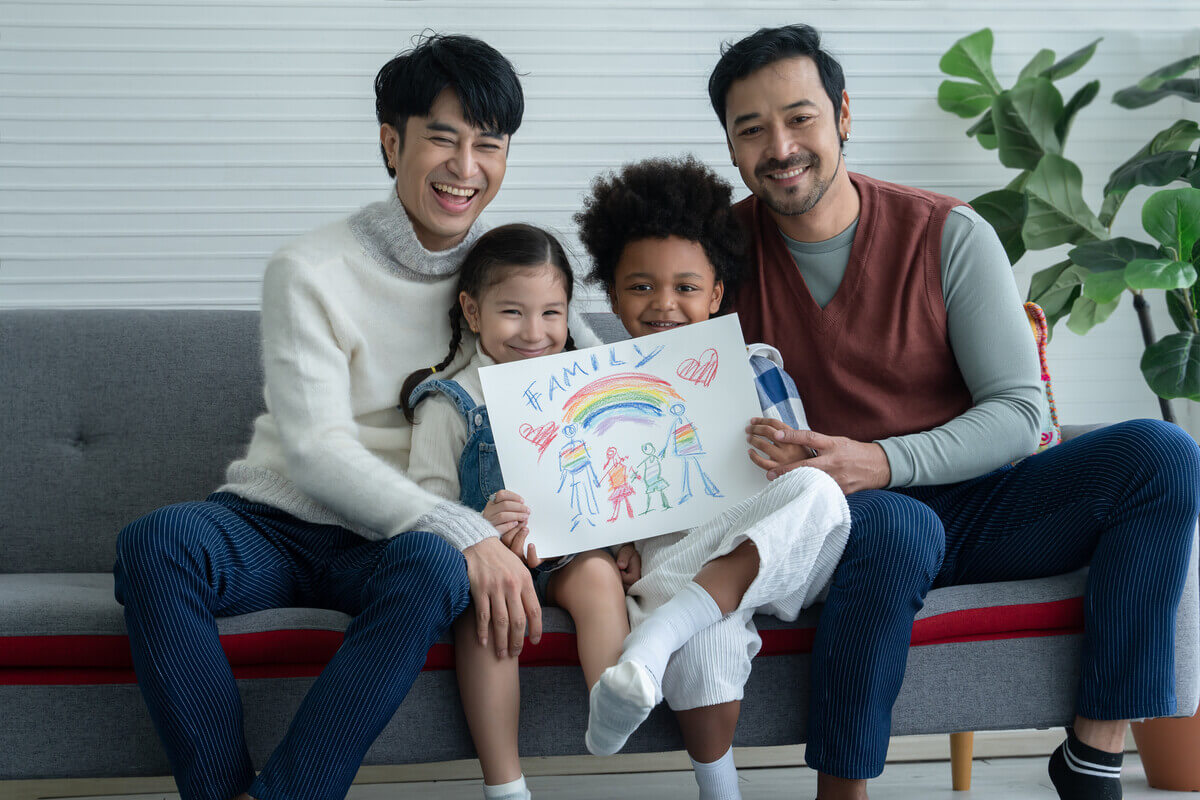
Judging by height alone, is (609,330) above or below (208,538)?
above

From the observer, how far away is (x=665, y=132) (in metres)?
2.47

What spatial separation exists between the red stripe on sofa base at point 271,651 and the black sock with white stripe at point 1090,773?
0.20 metres

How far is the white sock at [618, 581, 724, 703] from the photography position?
1144 mm

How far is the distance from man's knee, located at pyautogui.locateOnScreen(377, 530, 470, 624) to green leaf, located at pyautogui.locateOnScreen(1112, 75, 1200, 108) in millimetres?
2182

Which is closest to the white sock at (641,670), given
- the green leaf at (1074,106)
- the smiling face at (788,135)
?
the smiling face at (788,135)

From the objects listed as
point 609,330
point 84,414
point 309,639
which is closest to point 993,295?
point 609,330

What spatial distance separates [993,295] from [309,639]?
1.12 m

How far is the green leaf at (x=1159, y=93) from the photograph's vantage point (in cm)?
246

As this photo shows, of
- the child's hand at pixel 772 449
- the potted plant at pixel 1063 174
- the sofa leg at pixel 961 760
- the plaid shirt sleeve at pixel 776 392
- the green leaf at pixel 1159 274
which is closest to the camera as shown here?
the child's hand at pixel 772 449

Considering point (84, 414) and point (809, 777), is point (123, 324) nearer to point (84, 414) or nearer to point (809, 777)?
point (84, 414)

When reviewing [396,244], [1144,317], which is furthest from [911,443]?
[1144,317]

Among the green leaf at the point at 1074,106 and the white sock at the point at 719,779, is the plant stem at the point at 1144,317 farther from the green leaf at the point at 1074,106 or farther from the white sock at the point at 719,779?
the white sock at the point at 719,779

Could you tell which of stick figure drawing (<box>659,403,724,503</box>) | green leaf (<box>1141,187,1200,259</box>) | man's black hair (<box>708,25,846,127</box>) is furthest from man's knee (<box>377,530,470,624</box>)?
green leaf (<box>1141,187,1200,259</box>)

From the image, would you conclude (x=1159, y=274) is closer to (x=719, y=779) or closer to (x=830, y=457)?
(x=830, y=457)
